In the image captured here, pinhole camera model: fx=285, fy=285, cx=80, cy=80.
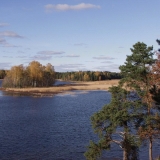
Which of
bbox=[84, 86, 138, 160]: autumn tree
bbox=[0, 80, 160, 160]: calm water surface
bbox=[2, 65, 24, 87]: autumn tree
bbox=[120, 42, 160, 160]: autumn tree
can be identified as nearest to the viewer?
bbox=[120, 42, 160, 160]: autumn tree

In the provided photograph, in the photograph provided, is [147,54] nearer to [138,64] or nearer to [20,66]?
[138,64]

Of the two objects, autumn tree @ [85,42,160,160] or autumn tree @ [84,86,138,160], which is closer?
autumn tree @ [85,42,160,160]

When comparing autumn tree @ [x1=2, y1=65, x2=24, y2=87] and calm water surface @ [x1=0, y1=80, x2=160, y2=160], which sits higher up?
autumn tree @ [x1=2, y1=65, x2=24, y2=87]

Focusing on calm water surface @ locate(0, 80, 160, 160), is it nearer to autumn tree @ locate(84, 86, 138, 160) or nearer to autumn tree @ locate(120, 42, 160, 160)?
autumn tree @ locate(84, 86, 138, 160)

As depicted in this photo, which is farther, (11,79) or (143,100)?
(11,79)

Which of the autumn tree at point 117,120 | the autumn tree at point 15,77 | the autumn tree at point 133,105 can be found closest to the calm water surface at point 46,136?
the autumn tree at point 117,120

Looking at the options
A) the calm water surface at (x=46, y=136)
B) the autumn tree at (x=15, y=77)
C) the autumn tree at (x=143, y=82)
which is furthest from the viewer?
the autumn tree at (x=15, y=77)

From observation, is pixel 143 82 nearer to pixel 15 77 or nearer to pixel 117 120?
pixel 117 120

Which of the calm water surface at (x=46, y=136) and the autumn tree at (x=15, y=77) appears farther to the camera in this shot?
the autumn tree at (x=15, y=77)

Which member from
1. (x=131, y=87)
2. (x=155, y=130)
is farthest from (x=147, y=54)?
(x=155, y=130)

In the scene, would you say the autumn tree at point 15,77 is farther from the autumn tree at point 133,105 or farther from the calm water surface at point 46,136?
the autumn tree at point 133,105

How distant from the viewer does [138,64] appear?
867 inches

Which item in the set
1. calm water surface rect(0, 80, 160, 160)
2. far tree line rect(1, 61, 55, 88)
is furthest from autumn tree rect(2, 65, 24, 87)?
calm water surface rect(0, 80, 160, 160)

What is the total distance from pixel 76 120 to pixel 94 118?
1086 inches
